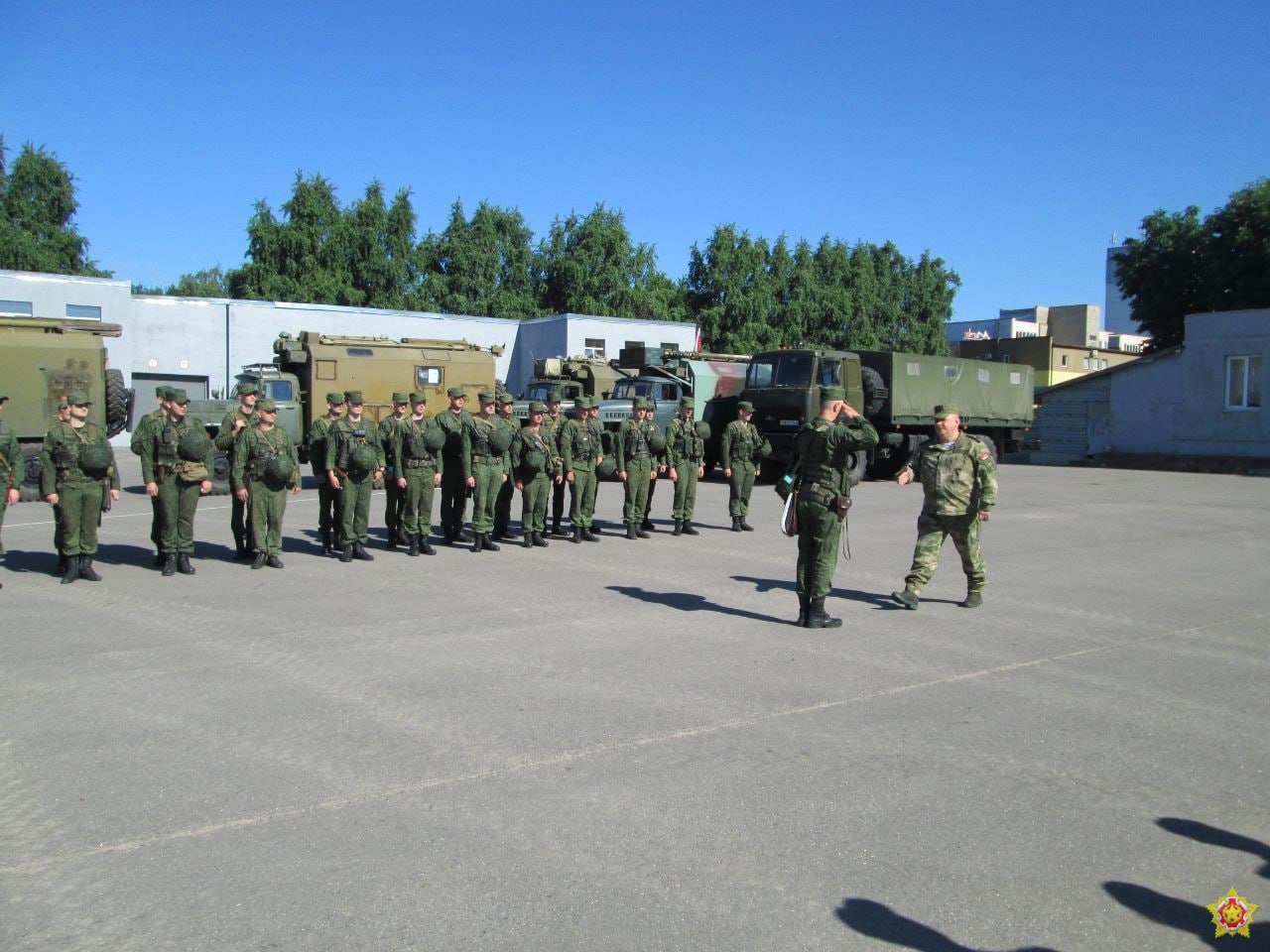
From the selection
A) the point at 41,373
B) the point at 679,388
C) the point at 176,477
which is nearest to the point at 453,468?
the point at 176,477

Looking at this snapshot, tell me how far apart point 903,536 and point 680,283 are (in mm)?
42211

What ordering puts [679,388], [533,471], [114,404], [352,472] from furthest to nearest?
[679,388] < [114,404] < [533,471] < [352,472]

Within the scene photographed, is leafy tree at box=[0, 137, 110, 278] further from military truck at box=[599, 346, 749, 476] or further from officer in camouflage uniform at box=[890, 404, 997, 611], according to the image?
officer in camouflage uniform at box=[890, 404, 997, 611]

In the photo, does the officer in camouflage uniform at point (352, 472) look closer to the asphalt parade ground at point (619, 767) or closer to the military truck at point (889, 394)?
the asphalt parade ground at point (619, 767)

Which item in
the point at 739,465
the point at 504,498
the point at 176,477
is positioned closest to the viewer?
the point at 176,477

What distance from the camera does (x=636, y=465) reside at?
13664mm

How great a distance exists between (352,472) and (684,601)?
4142mm

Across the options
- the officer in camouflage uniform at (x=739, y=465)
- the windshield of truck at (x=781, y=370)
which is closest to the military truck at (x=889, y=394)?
the windshield of truck at (x=781, y=370)

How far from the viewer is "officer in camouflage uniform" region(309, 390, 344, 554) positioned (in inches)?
458

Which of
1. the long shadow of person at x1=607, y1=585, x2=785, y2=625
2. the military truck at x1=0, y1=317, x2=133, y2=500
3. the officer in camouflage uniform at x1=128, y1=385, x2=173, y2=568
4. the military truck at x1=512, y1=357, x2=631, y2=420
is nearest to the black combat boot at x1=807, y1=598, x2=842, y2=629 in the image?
the long shadow of person at x1=607, y1=585, x2=785, y2=625

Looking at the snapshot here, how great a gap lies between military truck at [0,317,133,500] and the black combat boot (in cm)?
1344

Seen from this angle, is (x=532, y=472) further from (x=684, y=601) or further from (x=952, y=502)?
(x=952, y=502)

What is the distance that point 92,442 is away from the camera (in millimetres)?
9953

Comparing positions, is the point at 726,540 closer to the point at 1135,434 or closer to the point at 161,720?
the point at 161,720
